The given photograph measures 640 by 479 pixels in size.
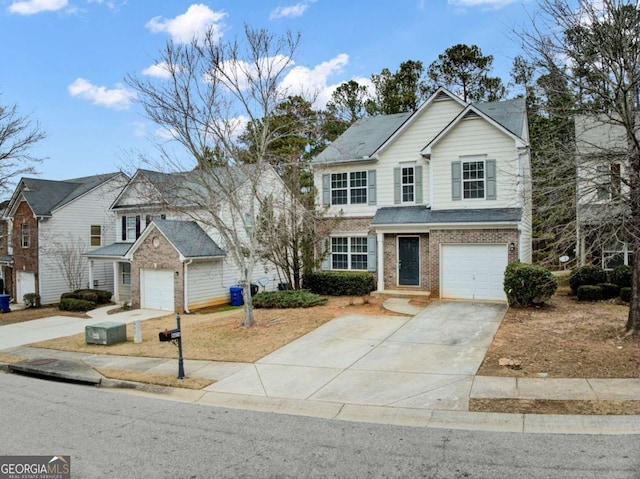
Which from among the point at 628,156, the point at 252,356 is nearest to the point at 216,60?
the point at 252,356

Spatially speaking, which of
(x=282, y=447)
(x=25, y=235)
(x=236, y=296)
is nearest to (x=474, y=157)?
(x=236, y=296)

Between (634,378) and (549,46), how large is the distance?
23.1ft

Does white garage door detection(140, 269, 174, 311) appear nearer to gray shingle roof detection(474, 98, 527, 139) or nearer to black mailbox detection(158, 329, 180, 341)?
black mailbox detection(158, 329, 180, 341)

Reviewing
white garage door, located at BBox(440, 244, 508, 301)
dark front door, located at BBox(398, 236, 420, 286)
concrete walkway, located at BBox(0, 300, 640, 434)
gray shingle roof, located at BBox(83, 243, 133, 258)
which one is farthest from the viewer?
gray shingle roof, located at BBox(83, 243, 133, 258)

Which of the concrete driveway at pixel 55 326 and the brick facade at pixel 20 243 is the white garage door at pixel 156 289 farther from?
the brick facade at pixel 20 243

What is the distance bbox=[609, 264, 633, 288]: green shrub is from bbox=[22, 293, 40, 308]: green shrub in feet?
95.5

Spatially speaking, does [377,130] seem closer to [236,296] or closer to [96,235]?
[236,296]

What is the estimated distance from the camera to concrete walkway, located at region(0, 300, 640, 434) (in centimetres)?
696

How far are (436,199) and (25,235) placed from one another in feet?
83.3

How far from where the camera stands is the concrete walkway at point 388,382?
274 inches

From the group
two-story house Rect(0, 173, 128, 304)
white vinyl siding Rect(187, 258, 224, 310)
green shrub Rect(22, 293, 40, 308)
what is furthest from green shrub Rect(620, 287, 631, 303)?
green shrub Rect(22, 293, 40, 308)

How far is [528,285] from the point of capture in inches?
576

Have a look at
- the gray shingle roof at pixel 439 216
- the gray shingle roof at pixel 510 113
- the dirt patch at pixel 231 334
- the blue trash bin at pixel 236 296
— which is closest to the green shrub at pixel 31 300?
the blue trash bin at pixel 236 296

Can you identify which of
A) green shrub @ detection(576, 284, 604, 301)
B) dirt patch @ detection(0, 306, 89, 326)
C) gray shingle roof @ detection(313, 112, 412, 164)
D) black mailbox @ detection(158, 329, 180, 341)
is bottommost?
dirt patch @ detection(0, 306, 89, 326)
